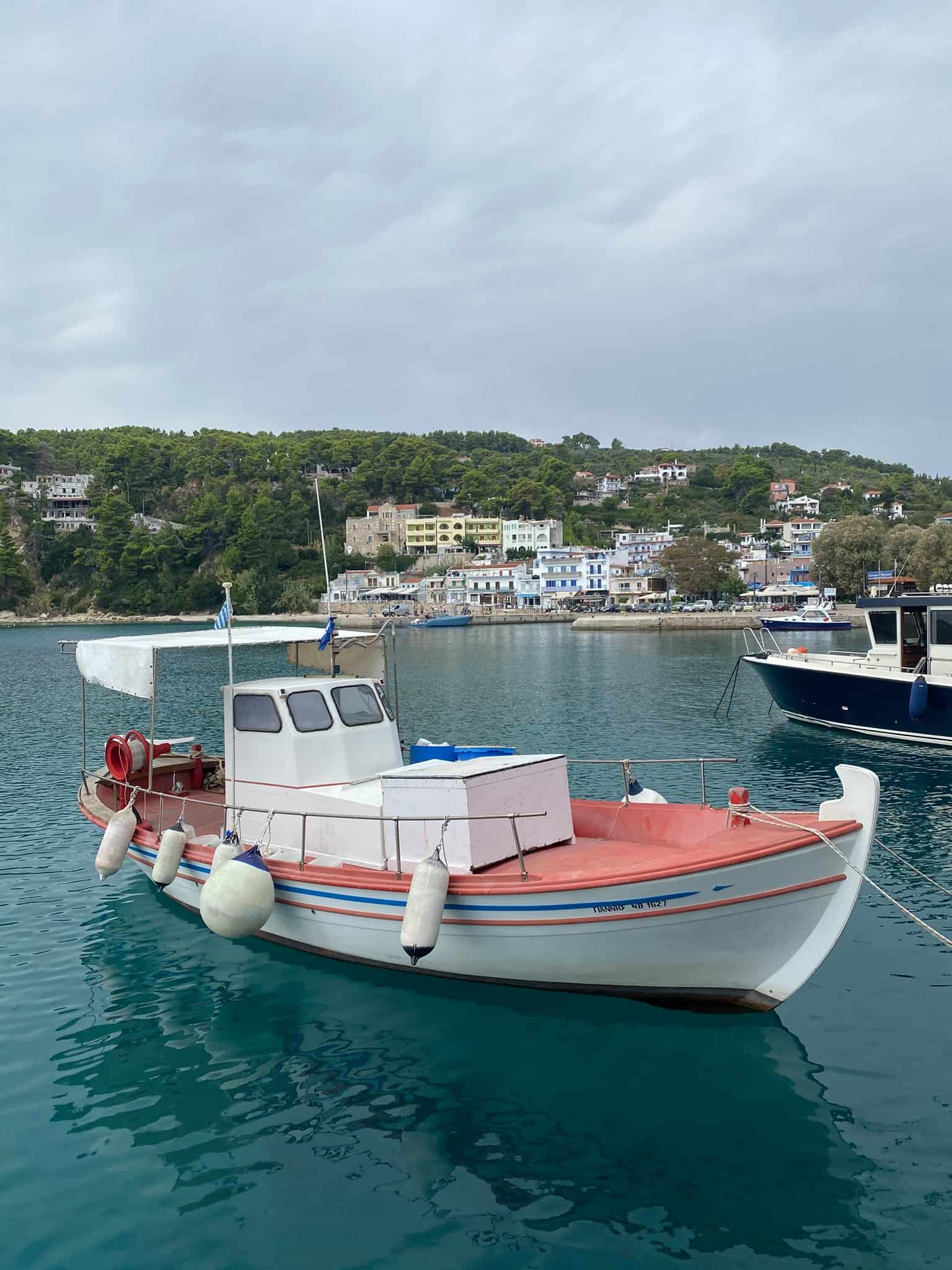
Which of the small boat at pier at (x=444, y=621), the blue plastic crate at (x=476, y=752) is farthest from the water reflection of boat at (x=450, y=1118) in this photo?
the small boat at pier at (x=444, y=621)

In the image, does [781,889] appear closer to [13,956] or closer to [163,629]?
Result: [13,956]

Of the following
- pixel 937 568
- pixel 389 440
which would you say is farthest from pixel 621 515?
pixel 937 568

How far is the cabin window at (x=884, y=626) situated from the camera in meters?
24.6

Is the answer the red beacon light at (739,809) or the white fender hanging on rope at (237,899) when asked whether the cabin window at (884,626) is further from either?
the white fender hanging on rope at (237,899)

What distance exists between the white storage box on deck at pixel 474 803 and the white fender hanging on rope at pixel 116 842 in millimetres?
4276

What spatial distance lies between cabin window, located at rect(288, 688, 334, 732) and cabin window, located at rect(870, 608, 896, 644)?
1919cm

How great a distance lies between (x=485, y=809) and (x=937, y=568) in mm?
74756

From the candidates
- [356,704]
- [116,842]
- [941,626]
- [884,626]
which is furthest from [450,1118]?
→ [884,626]

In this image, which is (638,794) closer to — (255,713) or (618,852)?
(618,852)

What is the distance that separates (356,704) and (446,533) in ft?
414

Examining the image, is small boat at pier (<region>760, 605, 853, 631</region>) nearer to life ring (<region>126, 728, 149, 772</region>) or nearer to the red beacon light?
life ring (<region>126, 728, 149, 772</region>)

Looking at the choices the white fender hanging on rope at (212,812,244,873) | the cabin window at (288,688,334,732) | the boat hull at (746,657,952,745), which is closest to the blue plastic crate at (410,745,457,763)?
the cabin window at (288,688,334,732)

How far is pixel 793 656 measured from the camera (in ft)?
90.2

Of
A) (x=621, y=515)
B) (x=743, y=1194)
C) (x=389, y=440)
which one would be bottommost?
(x=743, y=1194)
